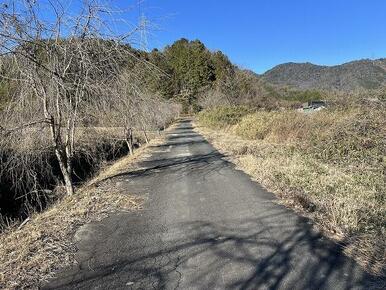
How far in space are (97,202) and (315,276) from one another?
5.02 metres

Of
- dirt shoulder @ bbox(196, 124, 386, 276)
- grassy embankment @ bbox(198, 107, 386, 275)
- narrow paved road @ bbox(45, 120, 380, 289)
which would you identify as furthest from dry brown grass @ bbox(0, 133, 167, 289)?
grassy embankment @ bbox(198, 107, 386, 275)

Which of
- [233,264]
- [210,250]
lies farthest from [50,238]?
[233,264]

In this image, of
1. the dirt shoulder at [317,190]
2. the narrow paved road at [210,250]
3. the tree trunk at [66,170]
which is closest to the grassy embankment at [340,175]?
the dirt shoulder at [317,190]

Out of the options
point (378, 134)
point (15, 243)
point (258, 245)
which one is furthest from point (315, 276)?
point (378, 134)

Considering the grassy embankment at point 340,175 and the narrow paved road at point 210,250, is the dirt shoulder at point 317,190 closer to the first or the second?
the grassy embankment at point 340,175

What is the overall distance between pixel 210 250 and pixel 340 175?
5212 millimetres

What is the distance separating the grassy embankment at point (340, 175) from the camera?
551cm

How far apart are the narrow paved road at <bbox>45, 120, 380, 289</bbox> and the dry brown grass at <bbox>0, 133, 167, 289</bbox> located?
0.24 meters

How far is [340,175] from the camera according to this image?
917 cm

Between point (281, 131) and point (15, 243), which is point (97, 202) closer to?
point (15, 243)

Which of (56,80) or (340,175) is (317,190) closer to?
(340,175)

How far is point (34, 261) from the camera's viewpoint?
4871 millimetres

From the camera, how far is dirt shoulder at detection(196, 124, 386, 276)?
16.1ft

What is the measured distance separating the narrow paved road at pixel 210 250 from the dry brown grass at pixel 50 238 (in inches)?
9.3
